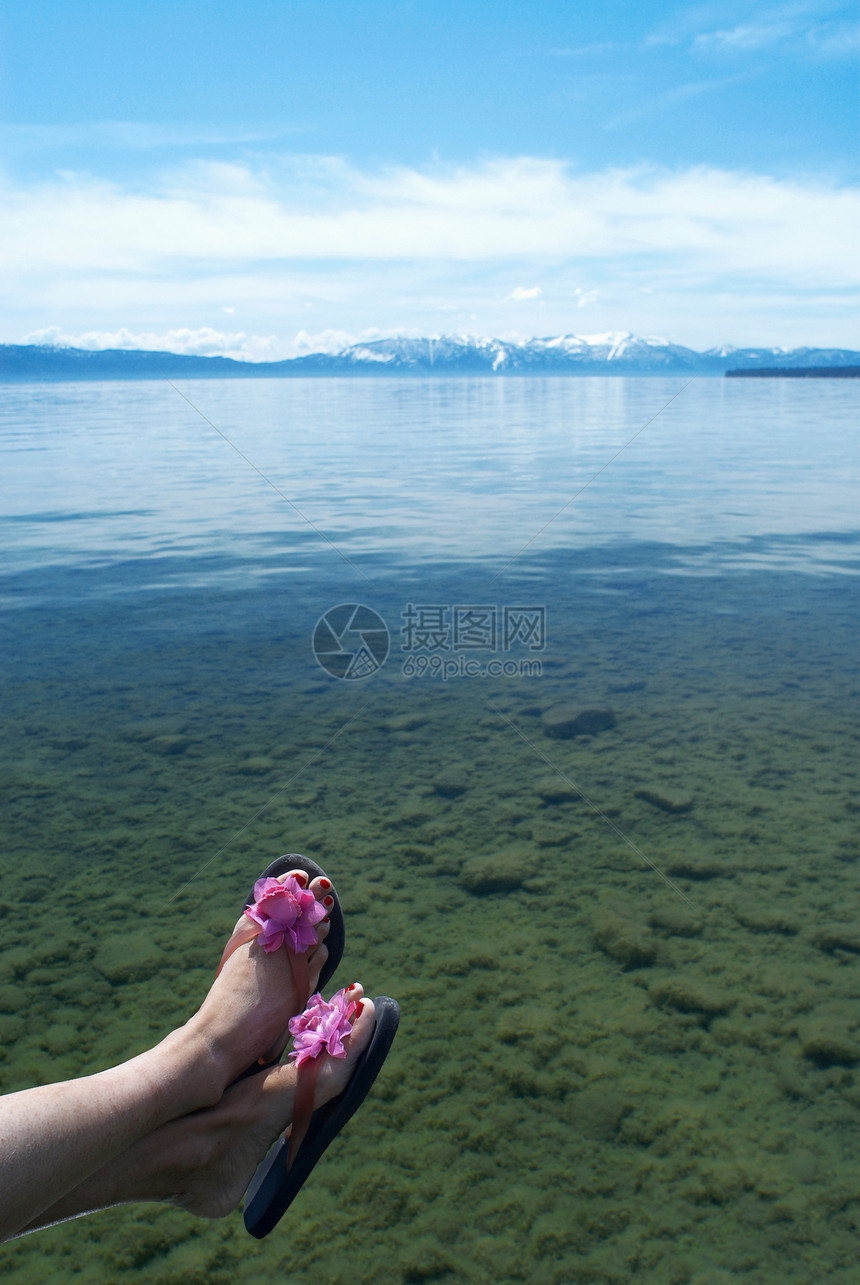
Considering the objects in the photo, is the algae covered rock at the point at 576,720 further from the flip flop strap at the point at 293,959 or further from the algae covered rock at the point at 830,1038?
the flip flop strap at the point at 293,959

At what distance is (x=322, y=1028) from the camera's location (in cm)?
229

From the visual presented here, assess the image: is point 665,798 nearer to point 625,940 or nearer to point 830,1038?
point 625,940

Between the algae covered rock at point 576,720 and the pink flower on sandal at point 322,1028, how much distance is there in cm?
258

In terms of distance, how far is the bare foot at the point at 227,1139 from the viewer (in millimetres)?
1989

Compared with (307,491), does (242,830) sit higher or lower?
lower

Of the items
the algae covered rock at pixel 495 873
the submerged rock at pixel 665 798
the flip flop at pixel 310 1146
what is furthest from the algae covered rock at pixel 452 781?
the flip flop at pixel 310 1146

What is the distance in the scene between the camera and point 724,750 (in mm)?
4453

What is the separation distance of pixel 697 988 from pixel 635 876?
68 cm

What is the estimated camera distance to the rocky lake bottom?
6.69 feet

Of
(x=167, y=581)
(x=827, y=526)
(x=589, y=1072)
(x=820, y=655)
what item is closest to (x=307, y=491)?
(x=167, y=581)

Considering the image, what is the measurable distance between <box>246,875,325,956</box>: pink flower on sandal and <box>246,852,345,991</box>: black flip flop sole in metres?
0.07

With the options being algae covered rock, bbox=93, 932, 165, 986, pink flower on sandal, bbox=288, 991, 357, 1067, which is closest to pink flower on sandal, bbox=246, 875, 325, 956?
pink flower on sandal, bbox=288, 991, 357, 1067

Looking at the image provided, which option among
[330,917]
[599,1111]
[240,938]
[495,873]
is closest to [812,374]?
[495,873]

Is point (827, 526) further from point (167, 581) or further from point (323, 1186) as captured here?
point (323, 1186)
